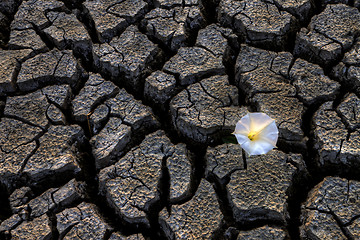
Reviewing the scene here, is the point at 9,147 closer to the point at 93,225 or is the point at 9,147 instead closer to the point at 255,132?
the point at 93,225

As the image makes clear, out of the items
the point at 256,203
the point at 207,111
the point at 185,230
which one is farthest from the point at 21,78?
the point at 256,203

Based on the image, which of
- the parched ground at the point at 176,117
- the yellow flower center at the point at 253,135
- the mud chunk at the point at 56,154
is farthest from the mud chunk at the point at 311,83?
the mud chunk at the point at 56,154

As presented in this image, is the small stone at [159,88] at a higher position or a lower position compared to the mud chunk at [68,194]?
higher

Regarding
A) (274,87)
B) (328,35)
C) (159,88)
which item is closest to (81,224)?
(159,88)

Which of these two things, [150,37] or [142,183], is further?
[150,37]

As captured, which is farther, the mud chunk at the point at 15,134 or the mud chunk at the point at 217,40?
the mud chunk at the point at 217,40

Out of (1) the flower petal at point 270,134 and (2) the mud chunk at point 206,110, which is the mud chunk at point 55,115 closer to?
(2) the mud chunk at point 206,110
